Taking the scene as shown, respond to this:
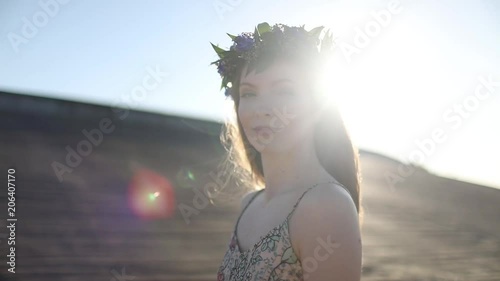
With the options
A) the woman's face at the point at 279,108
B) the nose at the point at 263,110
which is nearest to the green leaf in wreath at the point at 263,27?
the woman's face at the point at 279,108

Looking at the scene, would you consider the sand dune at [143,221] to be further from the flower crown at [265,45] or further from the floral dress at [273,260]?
the floral dress at [273,260]

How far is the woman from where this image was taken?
1.43 metres

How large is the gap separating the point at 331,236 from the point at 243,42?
0.87m

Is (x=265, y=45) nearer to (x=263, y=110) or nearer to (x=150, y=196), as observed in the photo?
(x=263, y=110)

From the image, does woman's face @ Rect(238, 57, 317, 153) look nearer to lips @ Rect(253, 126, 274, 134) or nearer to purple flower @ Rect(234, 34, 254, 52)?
lips @ Rect(253, 126, 274, 134)

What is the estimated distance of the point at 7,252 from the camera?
374 cm

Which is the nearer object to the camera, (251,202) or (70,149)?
(251,202)

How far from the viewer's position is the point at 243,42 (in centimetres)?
200

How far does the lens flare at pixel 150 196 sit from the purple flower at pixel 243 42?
3.68m

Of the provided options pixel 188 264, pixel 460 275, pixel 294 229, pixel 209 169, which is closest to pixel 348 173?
pixel 294 229

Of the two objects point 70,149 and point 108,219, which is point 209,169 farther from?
point 108,219

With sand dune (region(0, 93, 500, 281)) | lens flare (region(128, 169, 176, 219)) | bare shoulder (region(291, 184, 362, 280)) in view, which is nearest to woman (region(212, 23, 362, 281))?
bare shoulder (region(291, 184, 362, 280))

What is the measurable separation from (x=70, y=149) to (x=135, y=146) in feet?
4.98

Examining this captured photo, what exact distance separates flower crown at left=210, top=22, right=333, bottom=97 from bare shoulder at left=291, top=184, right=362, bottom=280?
0.57 m
